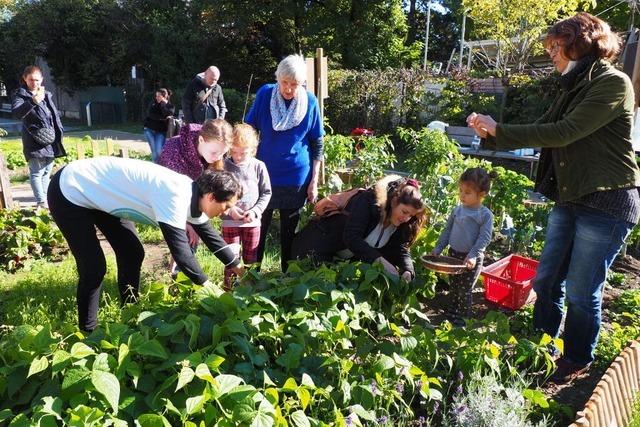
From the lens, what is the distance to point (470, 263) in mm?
3082

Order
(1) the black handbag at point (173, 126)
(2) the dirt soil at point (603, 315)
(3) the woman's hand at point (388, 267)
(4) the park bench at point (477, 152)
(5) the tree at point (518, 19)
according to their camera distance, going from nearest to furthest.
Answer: (2) the dirt soil at point (603, 315), (3) the woman's hand at point (388, 267), (1) the black handbag at point (173, 126), (4) the park bench at point (477, 152), (5) the tree at point (518, 19)

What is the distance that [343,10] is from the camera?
20250mm

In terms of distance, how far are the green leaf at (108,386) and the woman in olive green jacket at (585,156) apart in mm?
1846

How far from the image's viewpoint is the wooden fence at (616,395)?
205 centimetres

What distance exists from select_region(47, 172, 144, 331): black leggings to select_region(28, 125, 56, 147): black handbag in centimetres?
303

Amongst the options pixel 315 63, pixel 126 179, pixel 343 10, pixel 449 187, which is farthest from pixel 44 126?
pixel 343 10

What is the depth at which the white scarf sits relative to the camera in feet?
11.9

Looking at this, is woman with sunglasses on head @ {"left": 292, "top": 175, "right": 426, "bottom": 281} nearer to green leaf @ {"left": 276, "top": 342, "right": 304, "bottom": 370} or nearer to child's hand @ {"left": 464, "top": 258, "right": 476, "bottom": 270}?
child's hand @ {"left": 464, "top": 258, "right": 476, "bottom": 270}

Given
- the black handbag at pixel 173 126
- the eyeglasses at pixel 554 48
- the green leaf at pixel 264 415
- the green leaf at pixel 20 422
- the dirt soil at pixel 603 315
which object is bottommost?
the dirt soil at pixel 603 315

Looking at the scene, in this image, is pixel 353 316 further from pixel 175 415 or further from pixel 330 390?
pixel 175 415

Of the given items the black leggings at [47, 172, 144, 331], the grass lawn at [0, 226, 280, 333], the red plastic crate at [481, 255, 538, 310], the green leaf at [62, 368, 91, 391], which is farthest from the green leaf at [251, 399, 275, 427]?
the red plastic crate at [481, 255, 538, 310]

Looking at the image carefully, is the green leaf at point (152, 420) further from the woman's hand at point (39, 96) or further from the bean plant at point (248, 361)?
the woman's hand at point (39, 96)

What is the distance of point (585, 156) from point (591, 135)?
94 mm

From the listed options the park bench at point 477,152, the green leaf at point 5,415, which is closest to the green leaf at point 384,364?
the green leaf at point 5,415
